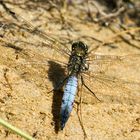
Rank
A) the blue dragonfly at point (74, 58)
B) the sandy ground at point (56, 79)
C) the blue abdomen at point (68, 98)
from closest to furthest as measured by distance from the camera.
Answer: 1. the blue abdomen at point (68, 98)
2. the sandy ground at point (56, 79)
3. the blue dragonfly at point (74, 58)

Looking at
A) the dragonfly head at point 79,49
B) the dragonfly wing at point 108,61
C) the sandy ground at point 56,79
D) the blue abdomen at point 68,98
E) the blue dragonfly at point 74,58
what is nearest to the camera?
the blue abdomen at point 68,98

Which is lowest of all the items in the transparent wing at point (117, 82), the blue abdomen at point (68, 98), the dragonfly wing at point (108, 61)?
the blue abdomen at point (68, 98)

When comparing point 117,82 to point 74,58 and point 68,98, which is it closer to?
point 74,58

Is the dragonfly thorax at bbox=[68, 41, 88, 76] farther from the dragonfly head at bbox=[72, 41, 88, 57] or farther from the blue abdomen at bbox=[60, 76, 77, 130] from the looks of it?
the blue abdomen at bbox=[60, 76, 77, 130]

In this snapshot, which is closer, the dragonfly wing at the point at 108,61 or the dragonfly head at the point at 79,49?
the dragonfly head at the point at 79,49

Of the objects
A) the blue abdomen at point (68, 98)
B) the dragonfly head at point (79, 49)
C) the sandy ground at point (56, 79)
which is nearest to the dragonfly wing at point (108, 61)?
the sandy ground at point (56, 79)

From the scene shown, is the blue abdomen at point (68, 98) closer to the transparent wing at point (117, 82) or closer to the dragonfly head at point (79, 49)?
the transparent wing at point (117, 82)

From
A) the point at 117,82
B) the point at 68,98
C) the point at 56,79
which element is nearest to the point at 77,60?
the point at 56,79

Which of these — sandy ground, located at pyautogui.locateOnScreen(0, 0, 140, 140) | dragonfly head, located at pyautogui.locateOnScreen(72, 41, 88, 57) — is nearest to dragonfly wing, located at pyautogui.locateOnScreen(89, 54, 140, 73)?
sandy ground, located at pyautogui.locateOnScreen(0, 0, 140, 140)

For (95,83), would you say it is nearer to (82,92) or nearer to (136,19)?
(82,92)
